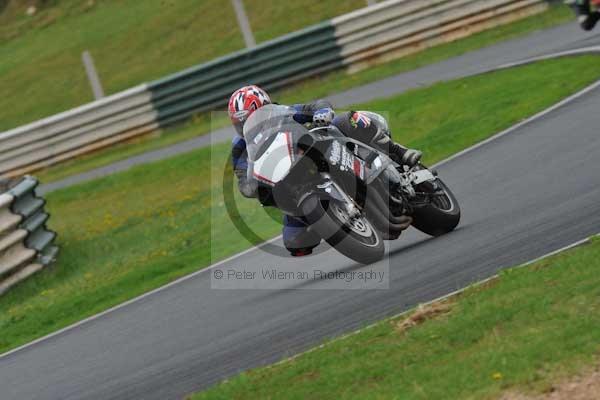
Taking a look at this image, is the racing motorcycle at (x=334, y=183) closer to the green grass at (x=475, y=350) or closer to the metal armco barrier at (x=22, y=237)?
the green grass at (x=475, y=350)

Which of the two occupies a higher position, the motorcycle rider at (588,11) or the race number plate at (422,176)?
the motorcycle rider at (588,11)

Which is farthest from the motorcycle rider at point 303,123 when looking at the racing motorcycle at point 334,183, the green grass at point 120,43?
the green grass at point 120,43

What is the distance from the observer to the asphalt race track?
7.92 metres

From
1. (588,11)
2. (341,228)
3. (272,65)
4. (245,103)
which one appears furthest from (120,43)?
(588,11)

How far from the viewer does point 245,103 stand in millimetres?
8914

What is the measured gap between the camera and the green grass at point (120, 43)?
87.5 feet

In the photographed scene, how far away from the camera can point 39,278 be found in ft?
46.7

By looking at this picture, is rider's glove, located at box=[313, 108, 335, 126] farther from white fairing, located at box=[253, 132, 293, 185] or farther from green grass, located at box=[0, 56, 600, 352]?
green grass, located at box=[0, 56, 600, 352]

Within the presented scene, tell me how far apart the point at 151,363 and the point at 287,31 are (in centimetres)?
1730

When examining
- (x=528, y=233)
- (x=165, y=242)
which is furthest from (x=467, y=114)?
(x=528, y=233)

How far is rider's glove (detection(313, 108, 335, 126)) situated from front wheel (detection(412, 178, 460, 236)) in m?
1.15

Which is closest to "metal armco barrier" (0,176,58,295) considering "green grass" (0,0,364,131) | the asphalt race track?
the asphalt race track

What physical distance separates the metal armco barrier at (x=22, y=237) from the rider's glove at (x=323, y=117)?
6.06 meters

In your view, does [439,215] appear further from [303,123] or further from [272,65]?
[272,65]
